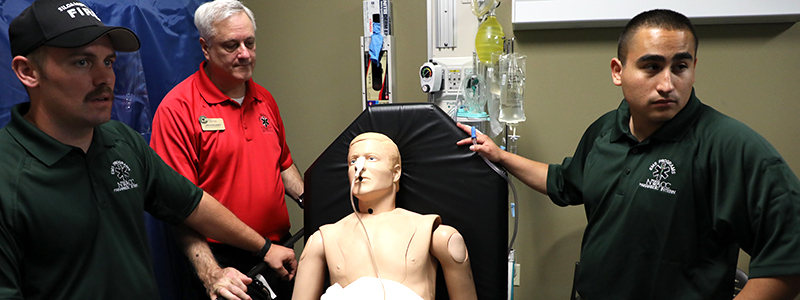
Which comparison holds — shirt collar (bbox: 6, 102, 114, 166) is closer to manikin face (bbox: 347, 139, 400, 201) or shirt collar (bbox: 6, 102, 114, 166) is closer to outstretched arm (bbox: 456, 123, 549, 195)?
manikin face (bbox: 347, 139, 400, 201)

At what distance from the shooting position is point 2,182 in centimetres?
119

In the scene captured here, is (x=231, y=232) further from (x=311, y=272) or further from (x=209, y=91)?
(x=209, y=91)

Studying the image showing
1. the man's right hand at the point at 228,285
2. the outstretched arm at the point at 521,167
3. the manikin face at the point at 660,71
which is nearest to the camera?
the manikin face at the point at 660,71

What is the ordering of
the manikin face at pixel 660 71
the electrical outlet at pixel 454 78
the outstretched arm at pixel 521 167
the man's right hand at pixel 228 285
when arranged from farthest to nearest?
the electrical outlet at pixel 454 78 → the outstretched arm at pixel 521 167 → the man's right hand at pixel 228 285 → the manikin face at pixel 660 71

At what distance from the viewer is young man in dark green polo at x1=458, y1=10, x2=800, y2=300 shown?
122 cm

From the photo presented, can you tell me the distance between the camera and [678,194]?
1357 mm

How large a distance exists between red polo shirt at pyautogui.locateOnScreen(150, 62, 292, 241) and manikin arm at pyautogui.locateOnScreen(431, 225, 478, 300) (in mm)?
772

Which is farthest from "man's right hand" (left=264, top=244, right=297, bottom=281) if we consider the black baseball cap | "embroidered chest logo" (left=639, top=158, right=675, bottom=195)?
"embroidered chest logo" (left=639, top=158, right=675, bottom=195)

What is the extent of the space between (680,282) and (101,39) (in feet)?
5.55

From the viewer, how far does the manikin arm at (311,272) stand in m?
1.65

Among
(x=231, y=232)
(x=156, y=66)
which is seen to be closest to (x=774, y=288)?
(x=231, y=232)

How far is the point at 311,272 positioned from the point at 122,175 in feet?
2.11

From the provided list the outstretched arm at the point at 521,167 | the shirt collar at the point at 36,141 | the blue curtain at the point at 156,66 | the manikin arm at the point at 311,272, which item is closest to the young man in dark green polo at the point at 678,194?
the outstretched arm at the point at 521,167

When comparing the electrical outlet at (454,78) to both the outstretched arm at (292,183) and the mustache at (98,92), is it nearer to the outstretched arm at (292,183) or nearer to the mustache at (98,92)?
the outstretched arm at (292,183)
